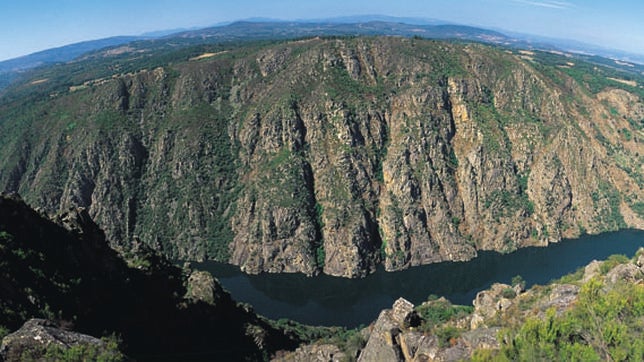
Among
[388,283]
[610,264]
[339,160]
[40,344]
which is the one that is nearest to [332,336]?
[610,264]

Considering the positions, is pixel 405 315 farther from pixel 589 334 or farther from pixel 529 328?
pixel 589 334

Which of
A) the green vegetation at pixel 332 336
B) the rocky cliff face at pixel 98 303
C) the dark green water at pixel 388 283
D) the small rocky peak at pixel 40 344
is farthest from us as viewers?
the dark green water at pixel 388 283

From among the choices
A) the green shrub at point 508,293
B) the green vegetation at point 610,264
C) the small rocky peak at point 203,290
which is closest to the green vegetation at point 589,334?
the green vegetation at point 610,264

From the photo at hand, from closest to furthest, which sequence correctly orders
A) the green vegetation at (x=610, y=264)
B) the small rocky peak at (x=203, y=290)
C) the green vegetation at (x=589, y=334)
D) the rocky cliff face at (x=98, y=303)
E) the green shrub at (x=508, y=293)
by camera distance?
the rocky cliff face at (x=98, y=303), the green vegetation at (x=589, y=334), the green vegetation at (x=610, y=264), the green shrub at (x=508, y=293), the small rocky peak at (x=203, y=290)

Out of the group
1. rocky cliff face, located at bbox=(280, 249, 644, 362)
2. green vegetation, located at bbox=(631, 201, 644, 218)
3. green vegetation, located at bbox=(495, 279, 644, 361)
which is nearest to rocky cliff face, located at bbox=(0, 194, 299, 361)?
rocky cliff face, located at bbox=(280, 249, 644, 362)

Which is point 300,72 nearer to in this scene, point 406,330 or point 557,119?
point 557,119

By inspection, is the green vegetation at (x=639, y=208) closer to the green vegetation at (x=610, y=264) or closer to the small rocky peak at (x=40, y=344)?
the green vegetation at (x=610, y=264)

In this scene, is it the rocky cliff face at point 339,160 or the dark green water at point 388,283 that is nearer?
the dark green water at point 388,283
